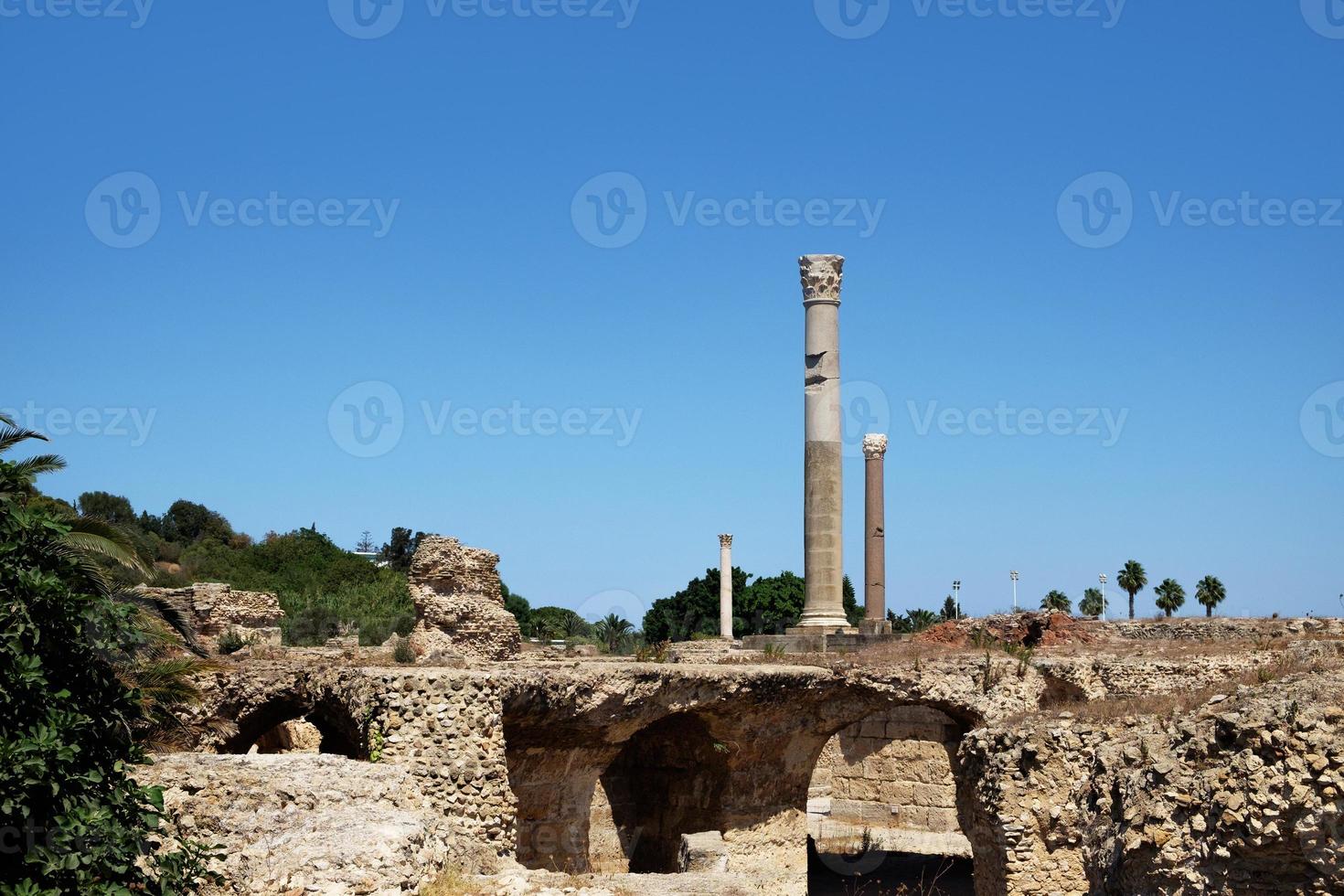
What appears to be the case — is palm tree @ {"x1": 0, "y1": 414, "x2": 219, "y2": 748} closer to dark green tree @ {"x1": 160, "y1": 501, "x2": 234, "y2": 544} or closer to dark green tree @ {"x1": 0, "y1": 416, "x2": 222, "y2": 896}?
dark green tree @ {"x1": 0, "y1": 416, "x2": 222, "y2": 896}

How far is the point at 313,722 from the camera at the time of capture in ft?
64.9

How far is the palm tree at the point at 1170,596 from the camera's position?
1935 inches

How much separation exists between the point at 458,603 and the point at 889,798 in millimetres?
12114

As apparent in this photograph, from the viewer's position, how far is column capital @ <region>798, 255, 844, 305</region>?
31.6 meters

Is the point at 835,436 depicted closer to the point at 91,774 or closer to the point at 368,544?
the point at 91,774

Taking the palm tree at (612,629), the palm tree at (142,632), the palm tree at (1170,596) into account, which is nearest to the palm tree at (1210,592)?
the palm tree at (1170,596)

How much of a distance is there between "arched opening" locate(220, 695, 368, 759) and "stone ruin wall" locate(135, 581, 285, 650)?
7.08 metres

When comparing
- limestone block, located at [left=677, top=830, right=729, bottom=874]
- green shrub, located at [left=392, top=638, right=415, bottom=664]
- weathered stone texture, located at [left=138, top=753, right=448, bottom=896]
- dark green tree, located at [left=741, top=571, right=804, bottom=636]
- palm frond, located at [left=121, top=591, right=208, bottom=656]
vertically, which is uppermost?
dark green tree, located at [left=741, top=571, right=804, bottom=636]

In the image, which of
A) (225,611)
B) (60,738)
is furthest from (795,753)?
(60,738)

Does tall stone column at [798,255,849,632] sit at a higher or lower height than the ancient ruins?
higher

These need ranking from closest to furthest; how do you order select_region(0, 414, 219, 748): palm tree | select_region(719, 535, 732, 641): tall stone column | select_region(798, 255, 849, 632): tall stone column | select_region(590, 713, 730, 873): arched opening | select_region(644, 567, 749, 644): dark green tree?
select_region(0, 414, 219, 748): palm tree, select_region(590, 713, 730, 873): arched opening, select_region(798, 255, 849, 632): tall stone column, select_region(719, 535, 732, 641): tall stone column, select_region(644, 567, 749, 644): dark green tree

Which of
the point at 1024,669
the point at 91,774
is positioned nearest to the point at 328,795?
the point at 91,774

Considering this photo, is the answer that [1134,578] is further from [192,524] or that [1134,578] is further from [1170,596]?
[192,524]

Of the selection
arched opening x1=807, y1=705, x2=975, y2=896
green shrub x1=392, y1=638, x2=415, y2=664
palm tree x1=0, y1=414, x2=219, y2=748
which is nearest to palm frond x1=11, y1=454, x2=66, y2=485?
palm tree x1=0, y1=414, x2=219, y2=748
